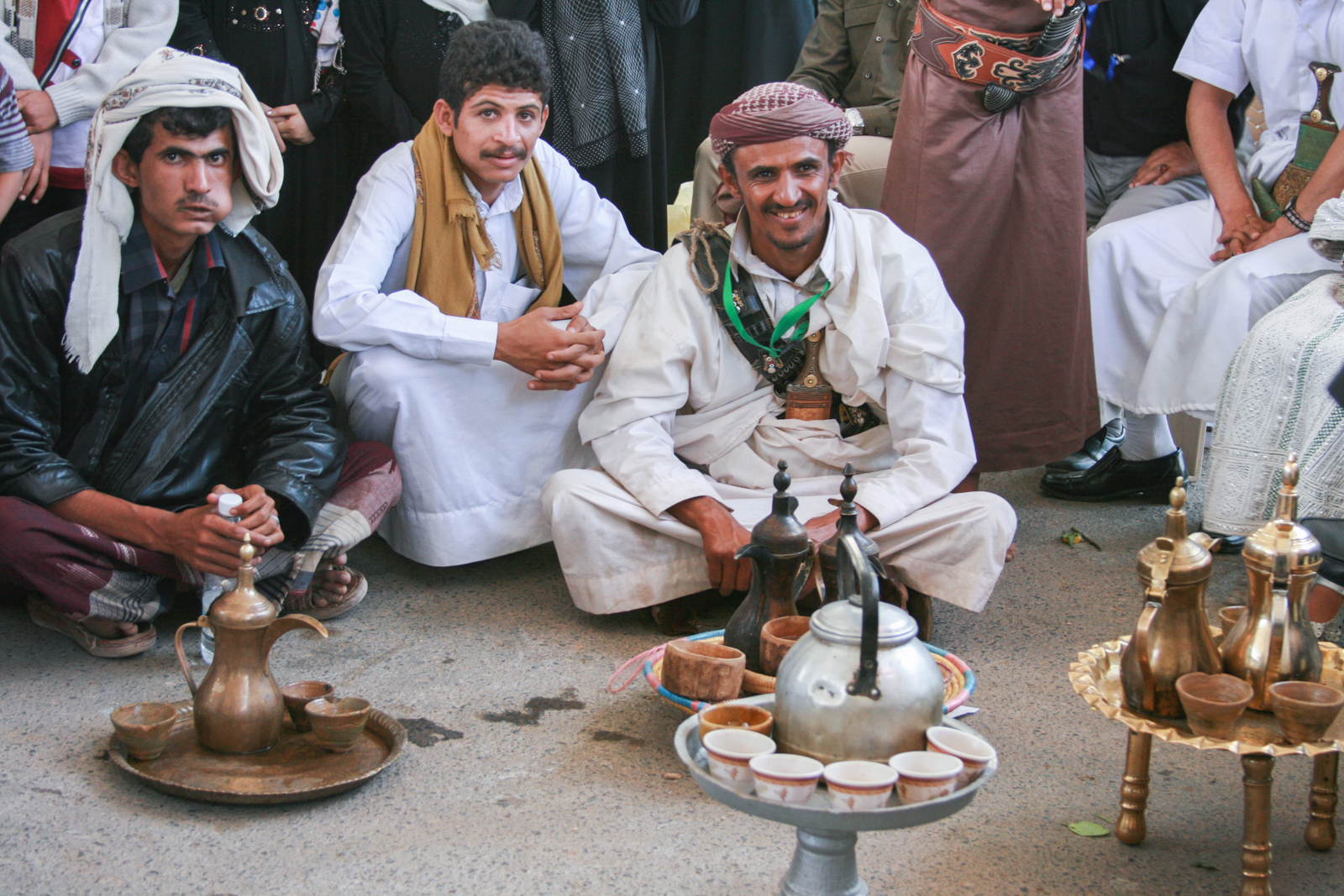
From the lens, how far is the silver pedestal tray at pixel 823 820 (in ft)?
5.36

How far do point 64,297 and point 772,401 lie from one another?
1.84 meters

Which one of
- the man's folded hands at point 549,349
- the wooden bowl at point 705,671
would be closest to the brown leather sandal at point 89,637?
the man's folded hands at point 549,349

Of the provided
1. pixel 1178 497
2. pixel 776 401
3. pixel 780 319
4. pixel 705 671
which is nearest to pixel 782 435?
pixel 776 401

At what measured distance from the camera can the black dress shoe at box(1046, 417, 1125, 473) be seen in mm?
4672

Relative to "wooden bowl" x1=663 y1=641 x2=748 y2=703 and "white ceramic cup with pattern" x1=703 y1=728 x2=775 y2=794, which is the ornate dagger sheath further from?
"white ceramic cup with pattern" x1=703 y1=728 x2=775 y2=794

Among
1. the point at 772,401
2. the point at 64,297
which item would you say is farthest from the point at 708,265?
the point at 64,297

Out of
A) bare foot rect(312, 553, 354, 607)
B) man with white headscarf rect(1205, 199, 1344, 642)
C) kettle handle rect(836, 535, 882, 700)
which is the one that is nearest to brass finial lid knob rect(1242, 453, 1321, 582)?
kettle handle rect(836, 535, 882, 700)

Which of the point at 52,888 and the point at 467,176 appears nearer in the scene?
the point at 52,888

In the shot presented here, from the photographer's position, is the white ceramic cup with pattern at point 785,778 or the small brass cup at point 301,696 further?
the small brass cup at point 301,696

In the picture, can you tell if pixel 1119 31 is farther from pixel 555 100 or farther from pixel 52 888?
pixel 52 888

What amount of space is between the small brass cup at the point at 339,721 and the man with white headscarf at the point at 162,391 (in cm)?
59

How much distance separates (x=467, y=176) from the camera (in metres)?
3.88

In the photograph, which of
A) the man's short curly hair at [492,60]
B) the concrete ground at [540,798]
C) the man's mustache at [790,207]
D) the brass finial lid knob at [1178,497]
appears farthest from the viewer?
the man's short curly hair at [492,60]

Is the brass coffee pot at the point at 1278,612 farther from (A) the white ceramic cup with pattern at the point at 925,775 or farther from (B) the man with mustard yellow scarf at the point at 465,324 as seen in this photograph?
(B) the man with mustard yellow scarf at the point at 465,324
